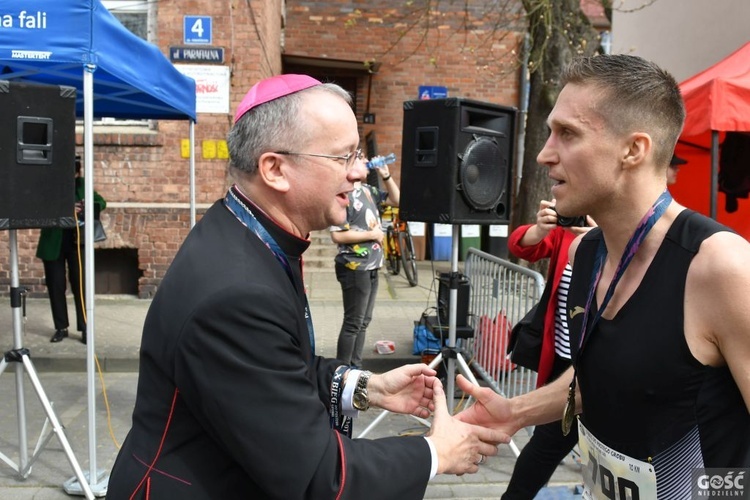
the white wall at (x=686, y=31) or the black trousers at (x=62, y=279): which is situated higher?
the white wall at (x=686, y=31)

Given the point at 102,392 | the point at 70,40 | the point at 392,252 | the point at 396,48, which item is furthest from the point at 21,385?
the point at 396,48

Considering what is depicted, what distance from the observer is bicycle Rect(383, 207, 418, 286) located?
35.5 feet

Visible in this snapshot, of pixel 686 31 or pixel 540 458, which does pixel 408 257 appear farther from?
pixel 540 458

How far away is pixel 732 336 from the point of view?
1422 mm

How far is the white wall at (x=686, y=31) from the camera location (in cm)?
711

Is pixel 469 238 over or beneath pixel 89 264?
beneath

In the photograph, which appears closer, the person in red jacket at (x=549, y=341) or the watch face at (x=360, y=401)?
the watch face at (x=360, y=401)

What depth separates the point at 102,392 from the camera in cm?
575

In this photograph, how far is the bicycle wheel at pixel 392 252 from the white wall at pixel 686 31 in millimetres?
4863

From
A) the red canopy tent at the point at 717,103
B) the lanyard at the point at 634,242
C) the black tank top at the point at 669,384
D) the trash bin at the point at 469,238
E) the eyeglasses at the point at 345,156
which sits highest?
the red canopy tent at the point at 717,103

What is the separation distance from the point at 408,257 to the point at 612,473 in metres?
9.42

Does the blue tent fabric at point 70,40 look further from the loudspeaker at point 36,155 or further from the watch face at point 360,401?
the watch face at point 360,401

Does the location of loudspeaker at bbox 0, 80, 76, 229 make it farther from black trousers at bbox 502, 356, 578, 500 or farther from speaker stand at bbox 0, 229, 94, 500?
black trousers at bbox 502, 356, 578, 500

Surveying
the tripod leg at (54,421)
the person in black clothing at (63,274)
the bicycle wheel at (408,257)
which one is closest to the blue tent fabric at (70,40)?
the tripod leg at (54,421)
